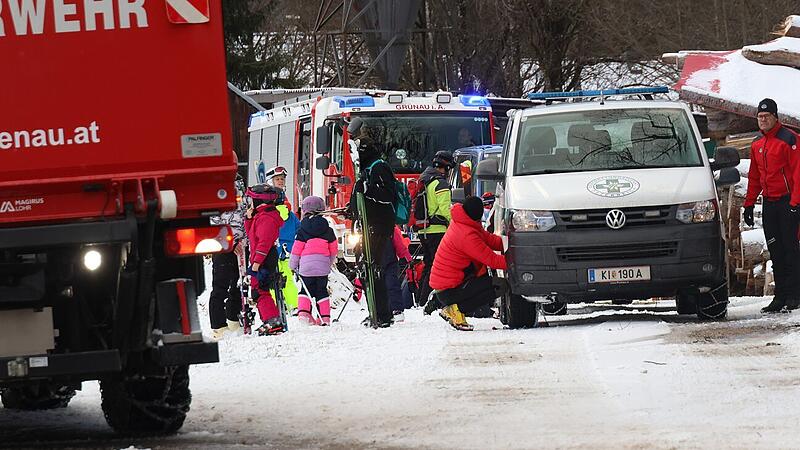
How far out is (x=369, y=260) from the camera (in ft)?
52.3

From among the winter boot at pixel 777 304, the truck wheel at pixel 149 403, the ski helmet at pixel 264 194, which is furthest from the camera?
the ski helmet at pixel 264 194

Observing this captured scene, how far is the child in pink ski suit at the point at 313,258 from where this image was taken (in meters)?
17.0

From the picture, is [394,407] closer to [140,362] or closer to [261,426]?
[261,426]

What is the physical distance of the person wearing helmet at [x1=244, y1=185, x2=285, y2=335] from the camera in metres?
16.0

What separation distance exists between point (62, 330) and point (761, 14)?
2956 centimetres

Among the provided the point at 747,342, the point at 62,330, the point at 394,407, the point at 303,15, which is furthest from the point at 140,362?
the point at 303,15

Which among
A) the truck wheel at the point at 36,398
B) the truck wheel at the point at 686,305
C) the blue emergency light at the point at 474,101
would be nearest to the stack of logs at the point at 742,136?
the blue emergency light at the point at 474,101

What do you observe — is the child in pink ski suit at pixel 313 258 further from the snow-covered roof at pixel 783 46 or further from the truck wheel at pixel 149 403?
the truck wheel at pixel 149 403

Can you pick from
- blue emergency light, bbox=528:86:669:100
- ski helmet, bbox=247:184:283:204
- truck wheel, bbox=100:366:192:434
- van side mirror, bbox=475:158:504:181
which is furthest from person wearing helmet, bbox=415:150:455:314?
truck wheel, bbox=100:366:192:434

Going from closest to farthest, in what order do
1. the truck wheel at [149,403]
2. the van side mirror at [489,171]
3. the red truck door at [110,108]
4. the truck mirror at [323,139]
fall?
1. the red truck door at [110,108]
2. the truck wheel at [149,403]
3. the van side mirror at [489,171]
4. the truck mirror at [323,139]

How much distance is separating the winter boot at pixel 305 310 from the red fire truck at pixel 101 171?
8842mm

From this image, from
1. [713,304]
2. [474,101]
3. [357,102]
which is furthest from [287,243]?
[713,304]

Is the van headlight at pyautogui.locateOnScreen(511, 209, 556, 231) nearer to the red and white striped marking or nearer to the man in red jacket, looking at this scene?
the man in red jacket

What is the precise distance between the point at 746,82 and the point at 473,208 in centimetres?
750
